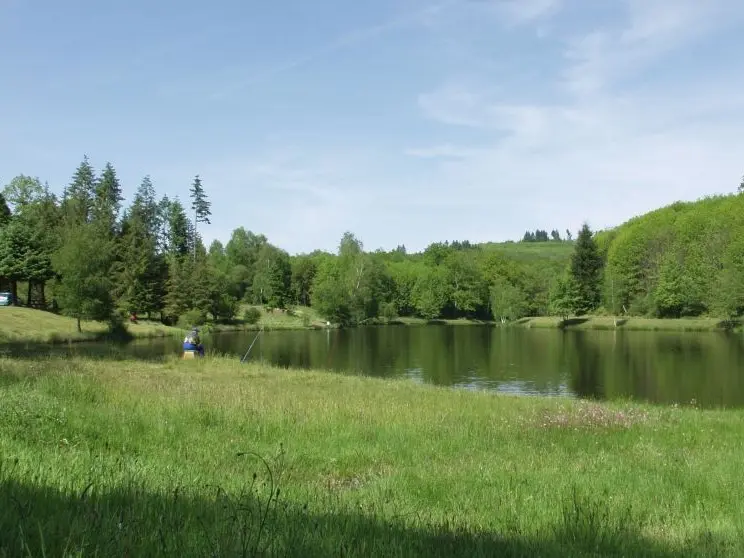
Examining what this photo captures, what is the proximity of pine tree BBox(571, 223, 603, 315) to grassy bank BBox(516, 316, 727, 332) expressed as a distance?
3.31m

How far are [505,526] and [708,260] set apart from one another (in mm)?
99428

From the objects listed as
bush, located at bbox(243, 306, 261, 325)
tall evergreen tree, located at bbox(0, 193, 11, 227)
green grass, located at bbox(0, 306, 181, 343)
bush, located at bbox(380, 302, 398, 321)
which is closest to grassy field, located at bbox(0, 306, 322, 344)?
green grass, located at bbox(0, 306, 181, 343)

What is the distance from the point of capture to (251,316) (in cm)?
9356

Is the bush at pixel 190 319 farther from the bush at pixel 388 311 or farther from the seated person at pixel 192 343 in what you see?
the seated person at pixel 192 343

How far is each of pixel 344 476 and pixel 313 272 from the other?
129266 mm

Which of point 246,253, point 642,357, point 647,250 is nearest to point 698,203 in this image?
point 647,250

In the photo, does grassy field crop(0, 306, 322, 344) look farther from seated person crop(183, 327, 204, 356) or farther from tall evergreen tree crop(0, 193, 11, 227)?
seated person crop(183, 327, 204, 356)

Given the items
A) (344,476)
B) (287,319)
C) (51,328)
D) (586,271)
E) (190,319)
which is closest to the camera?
(344,476)

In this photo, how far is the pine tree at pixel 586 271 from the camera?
341 ft

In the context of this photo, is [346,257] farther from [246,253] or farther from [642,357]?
[642,357]

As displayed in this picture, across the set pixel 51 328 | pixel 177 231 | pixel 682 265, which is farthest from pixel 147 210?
pixel 682 265

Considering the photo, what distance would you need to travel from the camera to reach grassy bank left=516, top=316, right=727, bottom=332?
8106 cm

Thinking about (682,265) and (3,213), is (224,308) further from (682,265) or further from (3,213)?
(682,265)

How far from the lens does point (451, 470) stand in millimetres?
8133
